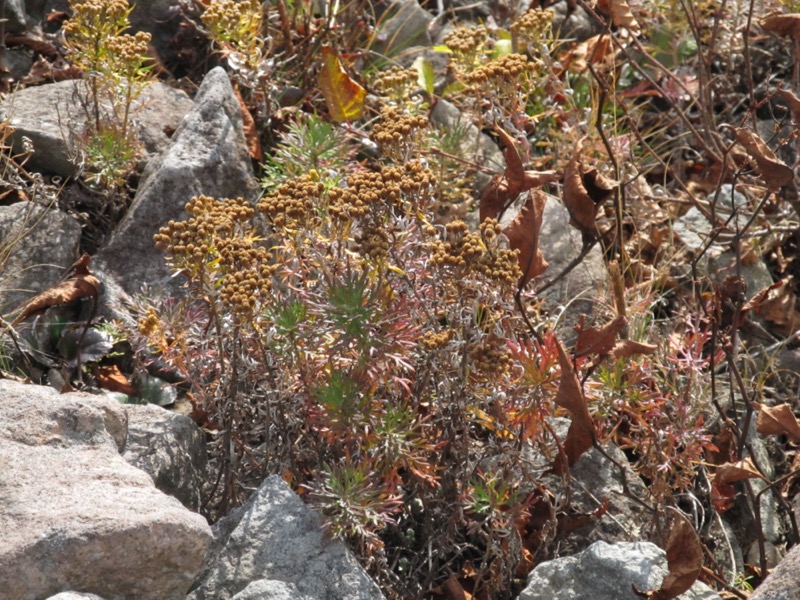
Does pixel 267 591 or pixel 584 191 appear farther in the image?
pixel 584 191

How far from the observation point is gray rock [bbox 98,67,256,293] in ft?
13.3

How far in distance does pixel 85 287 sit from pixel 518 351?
1684 mm

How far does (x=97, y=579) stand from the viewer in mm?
2553

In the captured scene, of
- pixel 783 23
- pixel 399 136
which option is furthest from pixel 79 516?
pixel 783 23

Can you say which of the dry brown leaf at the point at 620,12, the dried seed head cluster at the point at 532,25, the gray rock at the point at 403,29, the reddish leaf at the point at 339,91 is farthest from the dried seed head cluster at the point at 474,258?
the gray rock at the point at 403,29

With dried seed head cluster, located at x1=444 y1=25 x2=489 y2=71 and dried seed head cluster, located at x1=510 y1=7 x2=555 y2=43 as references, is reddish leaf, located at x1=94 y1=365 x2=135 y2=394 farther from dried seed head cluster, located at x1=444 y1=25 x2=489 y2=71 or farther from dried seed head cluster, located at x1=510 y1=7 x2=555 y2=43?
dried seed head cluster, located at x1=510 y1=7 x2=555 y2=43

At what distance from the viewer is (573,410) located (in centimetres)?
298

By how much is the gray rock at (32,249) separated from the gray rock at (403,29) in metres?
2.13

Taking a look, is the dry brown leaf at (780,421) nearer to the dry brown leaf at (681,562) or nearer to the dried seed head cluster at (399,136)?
the dry brown leaf at (681,562)

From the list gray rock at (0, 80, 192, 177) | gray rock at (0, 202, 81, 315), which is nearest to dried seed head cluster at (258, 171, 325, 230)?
gray rock at (0, 202, 81, 315)

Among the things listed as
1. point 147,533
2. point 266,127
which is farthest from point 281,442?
point 266,127

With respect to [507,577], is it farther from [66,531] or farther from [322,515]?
[66,531]

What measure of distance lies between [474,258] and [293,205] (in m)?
0.55

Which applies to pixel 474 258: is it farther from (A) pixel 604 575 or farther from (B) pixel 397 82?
(B) pixel 397 82
